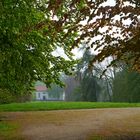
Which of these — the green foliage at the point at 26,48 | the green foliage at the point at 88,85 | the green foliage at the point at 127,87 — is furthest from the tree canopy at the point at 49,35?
the green foliage at the point at 88,85

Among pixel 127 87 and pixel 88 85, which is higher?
pixel 88 85

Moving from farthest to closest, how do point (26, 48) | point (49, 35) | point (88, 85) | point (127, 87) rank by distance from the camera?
point (88, 85), point (127, 87), point (26, 48), point (49, 35)

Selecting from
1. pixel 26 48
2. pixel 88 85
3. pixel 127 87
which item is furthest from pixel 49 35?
pixel 88 85

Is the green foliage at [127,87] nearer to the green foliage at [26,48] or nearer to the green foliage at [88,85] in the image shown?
the green foliage at [88,85]

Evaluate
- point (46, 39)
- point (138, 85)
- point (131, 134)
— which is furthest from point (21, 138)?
point (138, 85)

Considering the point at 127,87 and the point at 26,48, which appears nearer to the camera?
the point at 26,48

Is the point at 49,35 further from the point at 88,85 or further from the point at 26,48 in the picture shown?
the point at 88,85

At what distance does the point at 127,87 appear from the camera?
64.0m

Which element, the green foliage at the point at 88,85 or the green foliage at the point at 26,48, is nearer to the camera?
the green foliage at the point at 26,48

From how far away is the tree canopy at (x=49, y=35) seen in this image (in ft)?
37.5

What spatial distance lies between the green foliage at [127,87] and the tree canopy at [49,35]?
4071cm

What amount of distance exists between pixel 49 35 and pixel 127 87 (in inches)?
1929

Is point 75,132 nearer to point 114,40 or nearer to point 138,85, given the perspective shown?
point 114,40

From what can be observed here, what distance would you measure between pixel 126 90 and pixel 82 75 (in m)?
11.0
